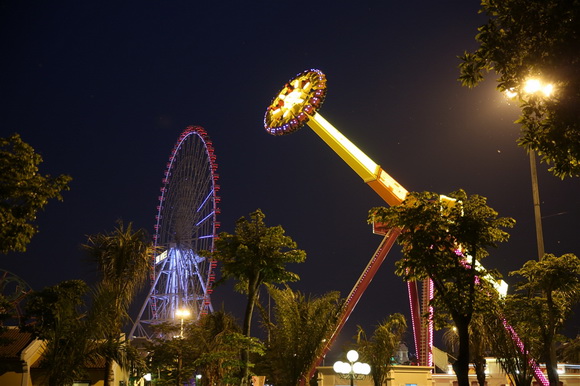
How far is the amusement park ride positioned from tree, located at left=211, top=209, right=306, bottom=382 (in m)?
22.9

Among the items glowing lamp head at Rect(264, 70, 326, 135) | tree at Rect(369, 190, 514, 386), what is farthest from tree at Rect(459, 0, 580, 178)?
glowing lamp head at Rect(264, 70, 326, 135)

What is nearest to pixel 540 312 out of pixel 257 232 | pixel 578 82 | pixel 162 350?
pixel 257 232

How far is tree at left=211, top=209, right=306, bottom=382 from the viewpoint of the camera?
760 inches

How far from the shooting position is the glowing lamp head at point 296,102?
45875 millimetres

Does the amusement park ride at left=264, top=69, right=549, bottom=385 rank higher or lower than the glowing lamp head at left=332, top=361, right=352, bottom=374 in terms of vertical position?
higher

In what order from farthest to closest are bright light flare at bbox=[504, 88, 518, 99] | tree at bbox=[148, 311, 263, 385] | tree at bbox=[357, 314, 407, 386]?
tree at bbox=[357, 314, 407, 386] < tree at bbox=[148, 311, 263, 385] < bright light flare at bbox=[504, 88, 518, 99]

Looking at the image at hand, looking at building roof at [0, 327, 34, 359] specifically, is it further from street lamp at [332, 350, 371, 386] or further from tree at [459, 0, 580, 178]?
tree at [459, 0, 580, 178]

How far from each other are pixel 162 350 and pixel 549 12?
2255cm

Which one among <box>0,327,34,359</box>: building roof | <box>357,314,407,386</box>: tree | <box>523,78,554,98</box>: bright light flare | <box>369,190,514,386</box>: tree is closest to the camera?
<box>523,78,554,98</box>: bright light flare

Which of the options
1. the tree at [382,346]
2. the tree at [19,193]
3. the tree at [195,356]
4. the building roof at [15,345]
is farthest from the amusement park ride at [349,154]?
the tree at [19,193]

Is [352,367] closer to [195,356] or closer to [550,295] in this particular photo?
[550,295]

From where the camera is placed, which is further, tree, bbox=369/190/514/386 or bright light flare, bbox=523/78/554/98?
tree, bbox=369/190/514/386

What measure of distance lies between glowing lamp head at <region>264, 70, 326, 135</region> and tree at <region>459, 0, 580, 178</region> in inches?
1399

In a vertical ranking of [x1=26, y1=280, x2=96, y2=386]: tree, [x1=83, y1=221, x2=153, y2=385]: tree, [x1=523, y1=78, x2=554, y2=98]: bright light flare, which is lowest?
[x1=26, y1=280, x2=96, y2=386]: tree
